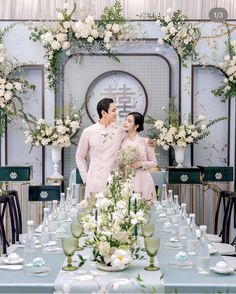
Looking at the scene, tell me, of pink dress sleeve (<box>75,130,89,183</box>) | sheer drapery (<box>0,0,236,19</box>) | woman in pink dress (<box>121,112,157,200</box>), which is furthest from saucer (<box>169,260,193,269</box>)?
sheer drapery (<box>0,0,236,19</box>)

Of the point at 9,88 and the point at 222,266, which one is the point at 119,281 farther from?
the point at 9,88

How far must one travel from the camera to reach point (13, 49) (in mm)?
7406

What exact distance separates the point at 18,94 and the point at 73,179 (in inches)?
56.3

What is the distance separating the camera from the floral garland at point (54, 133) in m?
6.94

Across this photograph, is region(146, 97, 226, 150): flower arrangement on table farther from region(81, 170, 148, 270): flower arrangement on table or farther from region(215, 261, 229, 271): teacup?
region(215, 261, 229, 271): teacup

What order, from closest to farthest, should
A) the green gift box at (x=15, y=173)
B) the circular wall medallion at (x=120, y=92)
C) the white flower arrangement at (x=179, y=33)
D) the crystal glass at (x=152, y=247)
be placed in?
the crystal glass at (x=152, y=247), the green gift box at (x=15, y=173), the white flower arrangement at (x=179, y=33), the circular wall medallion at (x=120, y=92)

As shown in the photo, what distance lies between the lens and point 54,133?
7.00 metres

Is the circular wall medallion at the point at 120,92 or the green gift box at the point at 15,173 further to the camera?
the circular wall medallion at the point at 120,92

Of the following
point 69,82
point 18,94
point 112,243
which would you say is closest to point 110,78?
point 69,82

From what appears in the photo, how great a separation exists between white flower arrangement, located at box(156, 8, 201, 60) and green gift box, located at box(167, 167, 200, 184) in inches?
58.4

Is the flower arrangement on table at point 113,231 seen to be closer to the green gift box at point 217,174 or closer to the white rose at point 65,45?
the green gift box at point 217,174

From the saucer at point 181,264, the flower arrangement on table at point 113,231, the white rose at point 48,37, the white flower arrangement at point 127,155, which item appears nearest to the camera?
the flower arrangement on table at point 113,231

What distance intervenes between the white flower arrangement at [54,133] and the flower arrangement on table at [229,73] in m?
1.92

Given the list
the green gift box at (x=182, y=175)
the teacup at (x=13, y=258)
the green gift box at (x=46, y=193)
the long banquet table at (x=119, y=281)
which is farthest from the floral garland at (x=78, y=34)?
the long banquet table at (x=119, y=281)
